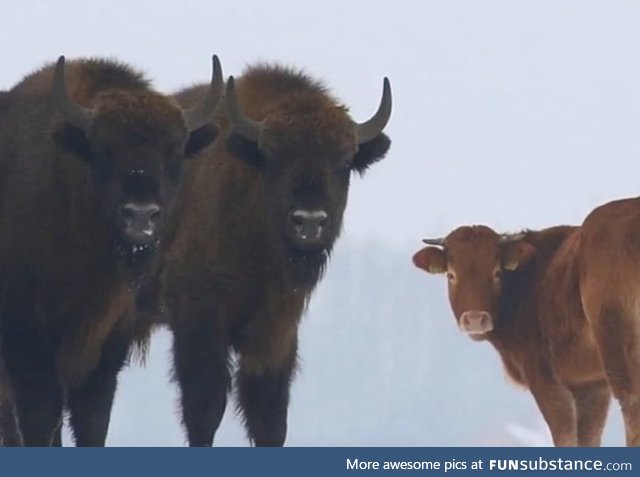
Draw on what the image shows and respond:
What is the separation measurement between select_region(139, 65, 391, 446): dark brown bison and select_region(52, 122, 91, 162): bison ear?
3.21 feet

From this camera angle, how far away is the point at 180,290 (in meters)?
16.1

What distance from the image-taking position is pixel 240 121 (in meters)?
16.2

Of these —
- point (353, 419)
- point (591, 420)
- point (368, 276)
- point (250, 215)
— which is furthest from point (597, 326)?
point (368, 276)

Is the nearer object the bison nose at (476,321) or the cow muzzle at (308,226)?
the cow muzzle at (308,226)

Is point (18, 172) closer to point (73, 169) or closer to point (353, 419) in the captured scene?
point (73, 169)

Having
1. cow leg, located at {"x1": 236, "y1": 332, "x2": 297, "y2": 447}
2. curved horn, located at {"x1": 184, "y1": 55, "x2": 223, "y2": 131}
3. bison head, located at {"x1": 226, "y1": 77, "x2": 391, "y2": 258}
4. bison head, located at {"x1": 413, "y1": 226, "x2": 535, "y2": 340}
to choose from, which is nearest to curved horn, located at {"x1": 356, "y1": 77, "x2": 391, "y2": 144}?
bison head, located at {"x1": 226, "y1": 77, "x2": 391, "y2": 258}

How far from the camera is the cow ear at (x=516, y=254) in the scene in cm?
1891

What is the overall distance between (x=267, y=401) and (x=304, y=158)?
5.79 feet

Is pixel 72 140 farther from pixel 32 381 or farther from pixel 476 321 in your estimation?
pixel 476 321

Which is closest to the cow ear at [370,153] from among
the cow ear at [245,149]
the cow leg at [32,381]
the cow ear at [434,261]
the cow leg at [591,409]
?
the cow ear at [245,149]

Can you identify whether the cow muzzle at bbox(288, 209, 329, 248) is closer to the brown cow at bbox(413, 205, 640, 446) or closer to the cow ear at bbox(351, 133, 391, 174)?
the cow ear at bbox(351, 133, 391, 174)

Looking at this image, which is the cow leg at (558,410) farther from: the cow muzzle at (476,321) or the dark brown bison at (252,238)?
the dark brown bison at (252,238)

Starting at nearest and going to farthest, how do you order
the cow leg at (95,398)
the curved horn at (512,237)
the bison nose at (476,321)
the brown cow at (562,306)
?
the cow leg at (95,398) → the brown cow at (562,306) → the bison nose at (476,321) → the curved horn at (512,237)

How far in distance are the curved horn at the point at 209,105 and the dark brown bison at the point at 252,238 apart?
222 millimetres
